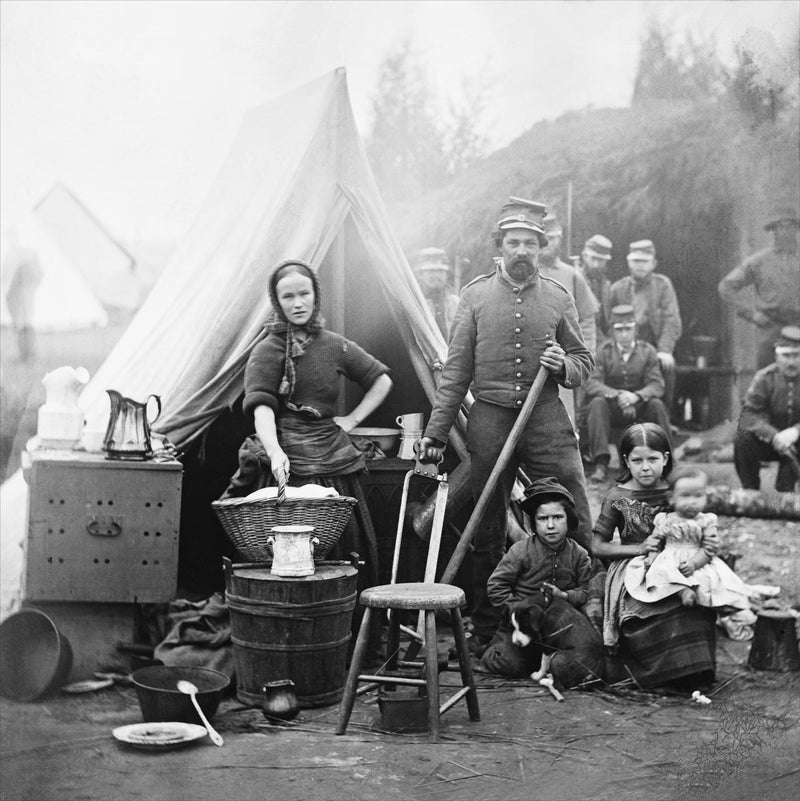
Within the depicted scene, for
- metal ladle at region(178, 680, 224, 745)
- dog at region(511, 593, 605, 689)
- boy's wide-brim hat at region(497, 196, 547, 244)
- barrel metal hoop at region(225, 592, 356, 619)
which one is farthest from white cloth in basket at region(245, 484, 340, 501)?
boy's wide-brim hat at region(497, 196, 547, 244)

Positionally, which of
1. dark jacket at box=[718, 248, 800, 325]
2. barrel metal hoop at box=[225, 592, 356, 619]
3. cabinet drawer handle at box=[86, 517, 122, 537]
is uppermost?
dark jacket at box=[718, 248, 800, 325]

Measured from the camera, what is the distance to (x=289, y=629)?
13.7 ft

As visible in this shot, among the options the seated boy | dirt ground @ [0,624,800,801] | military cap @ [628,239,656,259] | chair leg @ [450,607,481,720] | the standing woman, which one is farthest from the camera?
military cap @ [628,239,656,259]

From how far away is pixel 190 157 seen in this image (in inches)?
173

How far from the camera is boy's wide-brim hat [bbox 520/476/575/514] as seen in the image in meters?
4.63

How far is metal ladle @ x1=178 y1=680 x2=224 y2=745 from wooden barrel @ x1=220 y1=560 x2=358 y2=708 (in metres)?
0.28

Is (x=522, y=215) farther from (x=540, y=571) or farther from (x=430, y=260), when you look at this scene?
(x=540, y=571)

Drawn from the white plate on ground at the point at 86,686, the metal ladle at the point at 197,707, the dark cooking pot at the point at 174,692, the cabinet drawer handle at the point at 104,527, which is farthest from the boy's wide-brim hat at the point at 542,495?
the white plate on ground at the point at 86,686

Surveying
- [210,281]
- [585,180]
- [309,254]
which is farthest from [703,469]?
[210,281]

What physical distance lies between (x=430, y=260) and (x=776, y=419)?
1.81 meters

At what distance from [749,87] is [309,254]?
7.15ft

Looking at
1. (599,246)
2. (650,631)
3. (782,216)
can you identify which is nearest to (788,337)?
(782,216)

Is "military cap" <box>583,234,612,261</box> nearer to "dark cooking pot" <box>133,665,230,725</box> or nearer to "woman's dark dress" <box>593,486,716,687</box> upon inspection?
"woman's dark dress" <box>593,486,716,687</box>

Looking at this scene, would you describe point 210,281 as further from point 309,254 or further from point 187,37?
point 187,37
